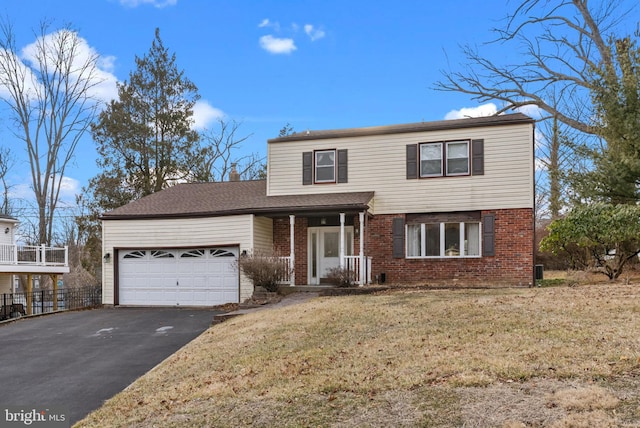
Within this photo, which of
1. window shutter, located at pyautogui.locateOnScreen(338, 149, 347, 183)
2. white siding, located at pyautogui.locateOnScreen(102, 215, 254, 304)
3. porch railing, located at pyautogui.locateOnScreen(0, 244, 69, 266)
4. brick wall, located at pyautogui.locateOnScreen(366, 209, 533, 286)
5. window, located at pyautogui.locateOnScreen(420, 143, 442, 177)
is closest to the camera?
brick wall, located at pyautogui.locateOnScreen(366, 209, 533, 286)

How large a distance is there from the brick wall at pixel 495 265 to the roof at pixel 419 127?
279cm

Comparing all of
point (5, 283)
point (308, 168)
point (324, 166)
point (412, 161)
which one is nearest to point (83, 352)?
point (308, 168)

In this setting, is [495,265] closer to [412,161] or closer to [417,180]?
[417,180]

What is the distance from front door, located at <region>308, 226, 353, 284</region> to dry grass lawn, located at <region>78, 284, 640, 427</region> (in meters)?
7.94

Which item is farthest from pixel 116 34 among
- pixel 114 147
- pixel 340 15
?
pixel 340 15

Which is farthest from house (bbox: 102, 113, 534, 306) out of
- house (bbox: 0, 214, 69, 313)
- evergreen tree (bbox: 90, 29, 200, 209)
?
evergreen tree (bbox: 90, 29, 200, 209)

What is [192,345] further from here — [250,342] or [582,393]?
[582,393]

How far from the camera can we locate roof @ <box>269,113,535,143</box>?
1783 centimetres

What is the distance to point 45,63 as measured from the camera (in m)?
33.5

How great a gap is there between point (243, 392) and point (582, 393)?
3.66m

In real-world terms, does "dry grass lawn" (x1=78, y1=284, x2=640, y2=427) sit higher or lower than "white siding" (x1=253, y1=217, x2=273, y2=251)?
lower

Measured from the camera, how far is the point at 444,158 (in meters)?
18.3

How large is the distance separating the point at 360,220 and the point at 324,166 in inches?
115

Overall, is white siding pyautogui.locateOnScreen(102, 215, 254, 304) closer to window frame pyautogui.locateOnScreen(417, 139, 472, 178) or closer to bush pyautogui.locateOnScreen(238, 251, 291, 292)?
bush pyautogui.locateOnScreen(238, 251, 291, 292)
